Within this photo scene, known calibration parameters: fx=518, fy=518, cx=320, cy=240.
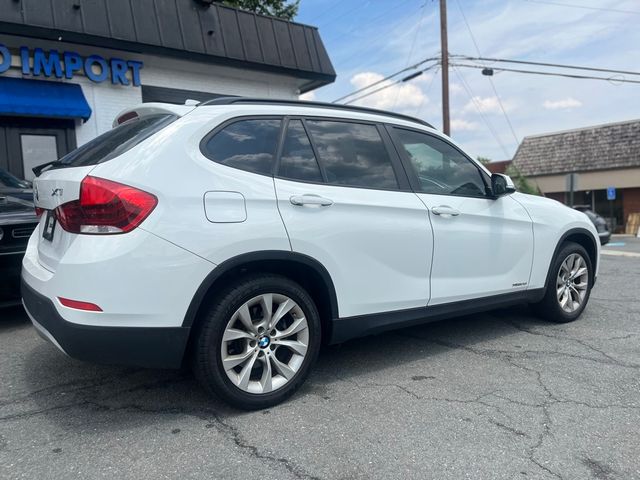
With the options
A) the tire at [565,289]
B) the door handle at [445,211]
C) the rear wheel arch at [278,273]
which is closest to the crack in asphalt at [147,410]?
the rear wheel arch at [278,273]

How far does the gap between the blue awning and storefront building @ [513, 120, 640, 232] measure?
2651 cm

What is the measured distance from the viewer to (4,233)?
418 cm

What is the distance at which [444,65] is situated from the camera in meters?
18.8

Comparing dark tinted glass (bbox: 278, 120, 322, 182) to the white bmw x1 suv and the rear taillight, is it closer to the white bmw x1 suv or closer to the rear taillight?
the white bmw x1 suv

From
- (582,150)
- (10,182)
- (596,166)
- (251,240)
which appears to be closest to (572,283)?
(251,240)

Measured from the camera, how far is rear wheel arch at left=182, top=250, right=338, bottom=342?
276 cm

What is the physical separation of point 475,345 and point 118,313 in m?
2.90

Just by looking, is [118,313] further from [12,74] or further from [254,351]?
[12,74]

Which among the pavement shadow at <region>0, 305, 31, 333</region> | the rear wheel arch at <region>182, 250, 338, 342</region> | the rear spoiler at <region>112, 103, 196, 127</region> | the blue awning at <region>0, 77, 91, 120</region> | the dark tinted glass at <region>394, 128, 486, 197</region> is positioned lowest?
the pavement shadow at <region>0, 305, 31, 333</region>

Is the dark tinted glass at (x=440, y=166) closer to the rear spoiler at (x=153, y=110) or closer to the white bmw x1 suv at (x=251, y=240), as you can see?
the white bmw x1 suv at (x=251, y=240)

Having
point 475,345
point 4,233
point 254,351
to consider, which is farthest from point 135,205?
point 475,345

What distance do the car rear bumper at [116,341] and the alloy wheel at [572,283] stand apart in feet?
11.9

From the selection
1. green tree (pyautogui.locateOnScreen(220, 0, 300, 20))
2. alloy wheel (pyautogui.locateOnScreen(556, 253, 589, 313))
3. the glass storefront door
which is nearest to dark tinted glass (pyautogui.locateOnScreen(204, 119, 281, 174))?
alloy wheel (pyautogui.locateOnScreen(556, 253, 589, 313))

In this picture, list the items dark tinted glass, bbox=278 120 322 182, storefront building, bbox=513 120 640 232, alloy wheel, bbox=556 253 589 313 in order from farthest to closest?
storefront building, bbox=513 120 640 232 → alloy wheel, bbox=556 253 589 313 → dark tinted glass, bbox=278 120 322 182
